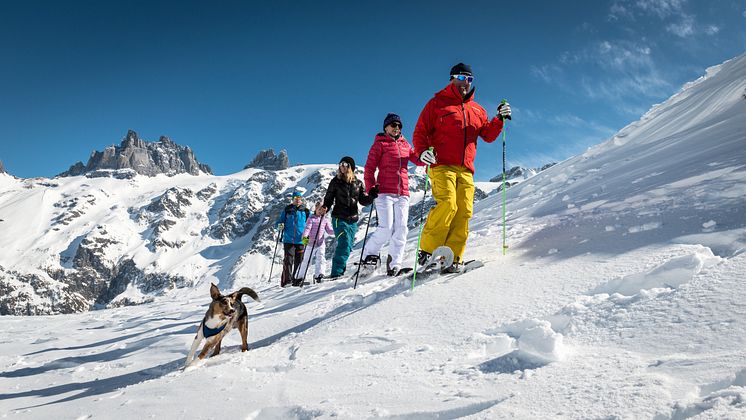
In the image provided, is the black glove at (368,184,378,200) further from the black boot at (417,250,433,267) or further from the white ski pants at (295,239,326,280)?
the white ski pants at (295,239,326,280)

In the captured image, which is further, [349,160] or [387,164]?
[349,160]

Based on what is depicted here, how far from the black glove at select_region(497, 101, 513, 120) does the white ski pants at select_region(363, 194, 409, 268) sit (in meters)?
2.20

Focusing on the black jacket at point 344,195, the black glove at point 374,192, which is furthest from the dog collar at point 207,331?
the black jacket at point 344,195

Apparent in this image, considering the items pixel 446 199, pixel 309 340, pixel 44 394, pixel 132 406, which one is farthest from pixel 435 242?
pixel 44 394

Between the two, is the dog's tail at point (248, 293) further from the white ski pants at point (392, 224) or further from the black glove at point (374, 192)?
the black glove at point (374, 192)

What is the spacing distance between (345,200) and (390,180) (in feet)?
5.09

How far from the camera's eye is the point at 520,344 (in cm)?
263

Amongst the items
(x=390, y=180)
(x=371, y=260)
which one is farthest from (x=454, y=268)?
(x=371, y=260)

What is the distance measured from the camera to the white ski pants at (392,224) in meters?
6.89

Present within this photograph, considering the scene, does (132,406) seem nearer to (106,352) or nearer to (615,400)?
(615,400)

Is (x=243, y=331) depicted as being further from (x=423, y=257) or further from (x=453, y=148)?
(x=453, y=148)

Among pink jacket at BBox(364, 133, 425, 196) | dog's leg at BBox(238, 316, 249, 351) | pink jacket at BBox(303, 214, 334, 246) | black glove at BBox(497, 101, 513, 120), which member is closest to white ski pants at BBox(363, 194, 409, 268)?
pink jacket at BBox(364, 133, 425, 196)

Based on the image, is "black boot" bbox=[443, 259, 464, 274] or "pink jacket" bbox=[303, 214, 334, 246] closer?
"black boot" bbox=[443, 259, 464, 274]

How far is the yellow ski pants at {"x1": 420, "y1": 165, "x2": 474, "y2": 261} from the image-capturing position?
5227mm
